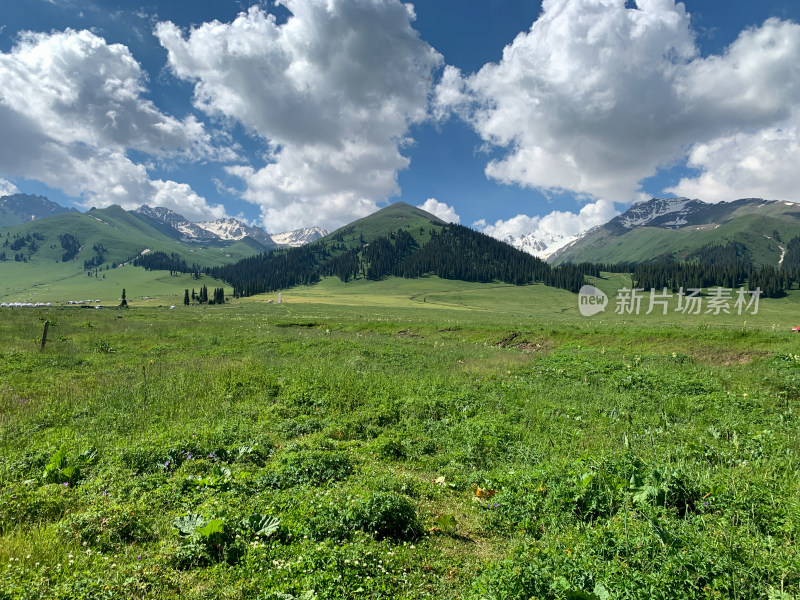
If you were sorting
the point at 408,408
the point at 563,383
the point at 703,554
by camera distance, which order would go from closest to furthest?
1. the point at 703,554
2. the point at 408,408
3. the point at 563,383

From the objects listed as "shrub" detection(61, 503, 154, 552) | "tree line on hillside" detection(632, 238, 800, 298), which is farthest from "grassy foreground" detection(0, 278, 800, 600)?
"tree line on hillside" detection(632, 238, 800, 298)

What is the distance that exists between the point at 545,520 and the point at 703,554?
7.27 feet

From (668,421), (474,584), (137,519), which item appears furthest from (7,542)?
(668,421)

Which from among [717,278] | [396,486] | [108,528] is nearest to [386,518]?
[396,486]

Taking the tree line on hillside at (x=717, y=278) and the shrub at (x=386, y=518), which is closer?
the shrub at (x=386, y=518)

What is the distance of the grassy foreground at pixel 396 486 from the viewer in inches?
189

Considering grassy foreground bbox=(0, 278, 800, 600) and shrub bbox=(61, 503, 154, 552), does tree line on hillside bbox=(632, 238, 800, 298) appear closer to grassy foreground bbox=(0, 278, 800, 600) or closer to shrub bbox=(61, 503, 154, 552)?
grassy foreground bbox=(0, 278, 800, 600)

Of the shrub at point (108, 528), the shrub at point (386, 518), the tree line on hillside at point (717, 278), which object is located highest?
the tree line on hillside at point (717, 278)

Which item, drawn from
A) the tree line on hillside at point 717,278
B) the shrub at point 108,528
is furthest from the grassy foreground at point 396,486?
the tree line on hillside at point 717,278

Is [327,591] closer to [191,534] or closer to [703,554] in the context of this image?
[191,534]

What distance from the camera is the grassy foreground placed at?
4801mm

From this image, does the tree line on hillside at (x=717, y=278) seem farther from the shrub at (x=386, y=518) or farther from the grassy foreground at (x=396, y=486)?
the shrub at (x=386, y=518)

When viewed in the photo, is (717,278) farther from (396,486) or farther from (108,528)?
(108,528)

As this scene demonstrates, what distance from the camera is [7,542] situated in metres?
5.39
